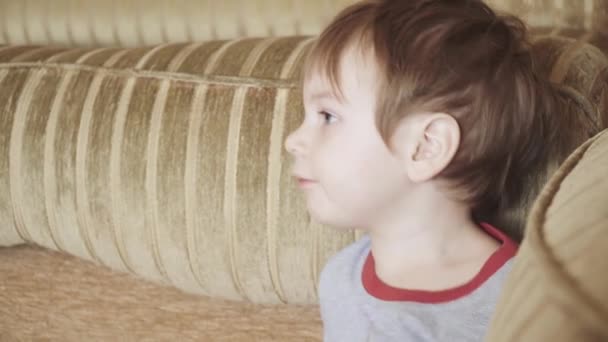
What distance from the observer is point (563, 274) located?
1.21 feet

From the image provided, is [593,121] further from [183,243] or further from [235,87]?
[183,243]

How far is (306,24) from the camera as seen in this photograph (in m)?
1.36

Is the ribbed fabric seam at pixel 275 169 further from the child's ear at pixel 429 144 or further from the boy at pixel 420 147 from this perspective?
the child's ear at pixel 429 144

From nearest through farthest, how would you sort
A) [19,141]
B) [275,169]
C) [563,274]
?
[563,274], [275,169], [19,141]

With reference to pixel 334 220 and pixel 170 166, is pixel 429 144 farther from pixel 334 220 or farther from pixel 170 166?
pixel 170 166

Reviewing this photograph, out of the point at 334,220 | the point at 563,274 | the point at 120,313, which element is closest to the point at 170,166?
the point at 120,313

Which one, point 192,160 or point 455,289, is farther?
point 192,160

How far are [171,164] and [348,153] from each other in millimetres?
389

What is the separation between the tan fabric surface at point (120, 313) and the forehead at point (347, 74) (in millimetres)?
406

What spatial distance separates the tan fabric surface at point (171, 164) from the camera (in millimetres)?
1074

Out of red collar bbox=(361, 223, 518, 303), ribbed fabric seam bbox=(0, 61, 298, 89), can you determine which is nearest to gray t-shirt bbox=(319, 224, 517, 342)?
red collar bbox=(361, 223, 518, 303)

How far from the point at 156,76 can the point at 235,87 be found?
5.6 inches

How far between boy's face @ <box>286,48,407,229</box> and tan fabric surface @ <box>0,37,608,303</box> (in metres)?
0.19

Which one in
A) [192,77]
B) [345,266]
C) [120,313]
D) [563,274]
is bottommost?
[120,313]
